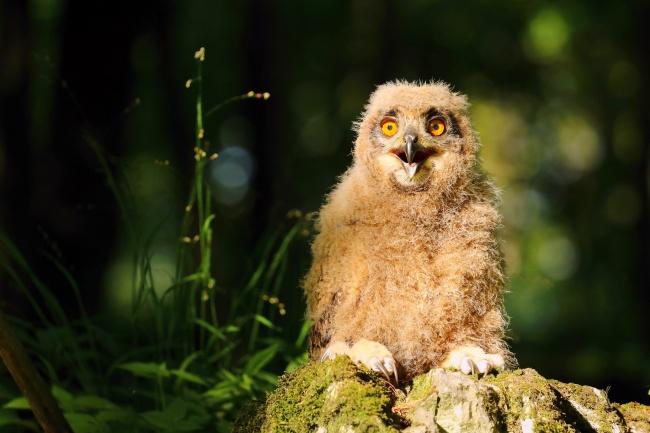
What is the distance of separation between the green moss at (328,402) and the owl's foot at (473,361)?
31cm

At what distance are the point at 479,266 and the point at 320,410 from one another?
804 millimetres

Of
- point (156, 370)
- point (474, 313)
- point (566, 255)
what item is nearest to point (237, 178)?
point (156, 370)

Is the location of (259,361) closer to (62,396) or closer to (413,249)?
(62,396)

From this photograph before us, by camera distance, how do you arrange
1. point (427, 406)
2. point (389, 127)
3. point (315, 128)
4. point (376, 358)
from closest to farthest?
1. point (427, 406)
2. point (376, 358)
3. point (389, 127)
4. point (315, 128)

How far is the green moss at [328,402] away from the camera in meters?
2.13

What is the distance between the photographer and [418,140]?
258cm

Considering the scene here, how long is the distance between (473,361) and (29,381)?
144 cm

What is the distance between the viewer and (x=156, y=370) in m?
3.09

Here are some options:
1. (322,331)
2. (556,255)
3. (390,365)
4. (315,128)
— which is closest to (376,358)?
(390,365)

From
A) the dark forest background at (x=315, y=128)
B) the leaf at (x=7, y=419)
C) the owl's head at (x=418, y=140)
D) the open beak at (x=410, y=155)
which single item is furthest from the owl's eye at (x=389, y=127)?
the leaf at (x=7, y=419)

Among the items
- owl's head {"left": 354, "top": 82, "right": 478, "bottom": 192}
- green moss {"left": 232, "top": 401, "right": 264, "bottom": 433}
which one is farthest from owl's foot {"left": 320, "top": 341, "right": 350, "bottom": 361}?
owl's head {"left": 354, "top": 82, "right": 478, "bottom": 192}

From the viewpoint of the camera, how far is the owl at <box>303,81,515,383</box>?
2.56m

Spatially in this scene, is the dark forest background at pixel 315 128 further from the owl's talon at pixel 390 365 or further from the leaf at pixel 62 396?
the owl's talon at pixel 390 365

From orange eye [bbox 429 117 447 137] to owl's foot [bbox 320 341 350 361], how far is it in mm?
833
